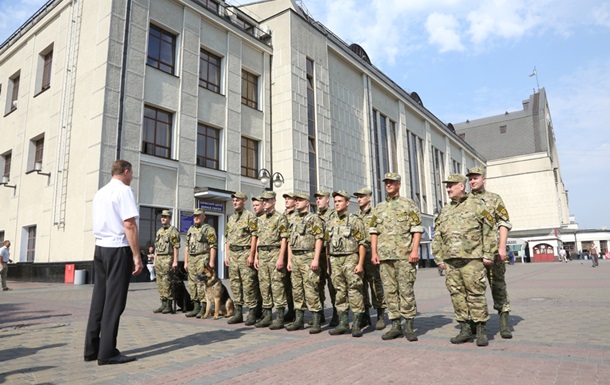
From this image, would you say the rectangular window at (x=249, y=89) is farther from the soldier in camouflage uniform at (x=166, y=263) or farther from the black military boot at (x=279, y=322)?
the black military boot at (x=279, y=322)

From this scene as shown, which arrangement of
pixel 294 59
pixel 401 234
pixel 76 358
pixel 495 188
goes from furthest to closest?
pixel 495 188
pixel 294 59
pixel 401 234
pixel 76 358

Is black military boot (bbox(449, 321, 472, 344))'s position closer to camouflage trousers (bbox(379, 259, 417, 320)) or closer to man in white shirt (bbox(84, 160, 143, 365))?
camouflage trousers (bbox(379, 259, 417, 320))

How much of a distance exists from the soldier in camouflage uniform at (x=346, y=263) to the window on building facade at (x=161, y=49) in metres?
15.4

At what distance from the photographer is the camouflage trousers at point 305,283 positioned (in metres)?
6.04

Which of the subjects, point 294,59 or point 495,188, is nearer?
point 294,59

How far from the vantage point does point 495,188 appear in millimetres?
68688

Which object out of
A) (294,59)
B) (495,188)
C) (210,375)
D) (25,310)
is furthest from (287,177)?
(495,188)

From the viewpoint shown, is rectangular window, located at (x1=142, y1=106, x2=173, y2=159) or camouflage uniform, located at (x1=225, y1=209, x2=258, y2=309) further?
rectangular window, located at (x1=142, y1=106, x2=173, y2=159)

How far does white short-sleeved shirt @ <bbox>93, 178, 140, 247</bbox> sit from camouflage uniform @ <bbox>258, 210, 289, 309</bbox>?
250 cm

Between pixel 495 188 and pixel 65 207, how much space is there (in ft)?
215

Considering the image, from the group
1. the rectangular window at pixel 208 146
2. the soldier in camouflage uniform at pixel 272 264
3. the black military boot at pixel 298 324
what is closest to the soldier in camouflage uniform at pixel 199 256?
the soldier in camouflage uniform at pixel 272 264

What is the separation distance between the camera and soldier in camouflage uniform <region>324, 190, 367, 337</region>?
5.71m

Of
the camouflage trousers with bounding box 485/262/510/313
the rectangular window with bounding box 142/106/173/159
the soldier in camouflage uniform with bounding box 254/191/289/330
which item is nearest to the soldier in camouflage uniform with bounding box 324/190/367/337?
the soldier in camouflage uniform with bounding box 254/191/289/330

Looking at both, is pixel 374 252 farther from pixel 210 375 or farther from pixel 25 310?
pixel 25 310
